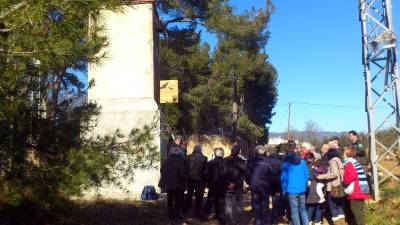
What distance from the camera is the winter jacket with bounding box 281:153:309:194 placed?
8672mm

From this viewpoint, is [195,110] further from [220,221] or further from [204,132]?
[220,221]

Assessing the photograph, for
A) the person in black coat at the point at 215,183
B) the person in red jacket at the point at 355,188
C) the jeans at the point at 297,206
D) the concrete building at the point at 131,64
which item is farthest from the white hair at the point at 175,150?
the concrete building at the point at 131,64

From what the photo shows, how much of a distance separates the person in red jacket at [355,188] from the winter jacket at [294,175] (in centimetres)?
75

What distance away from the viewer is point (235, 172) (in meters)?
9.21

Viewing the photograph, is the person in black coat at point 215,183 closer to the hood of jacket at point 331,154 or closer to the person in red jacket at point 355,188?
the hood of jacket at point 331,154

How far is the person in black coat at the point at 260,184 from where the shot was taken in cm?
884

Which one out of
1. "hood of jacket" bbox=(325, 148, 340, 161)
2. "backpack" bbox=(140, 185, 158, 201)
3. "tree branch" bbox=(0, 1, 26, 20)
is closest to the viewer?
"tree branch" bbox=(0, 1, 26, 20)

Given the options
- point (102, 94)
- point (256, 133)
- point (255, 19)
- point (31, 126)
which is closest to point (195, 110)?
point (256, 133)

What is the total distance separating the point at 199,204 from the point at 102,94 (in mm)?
4703

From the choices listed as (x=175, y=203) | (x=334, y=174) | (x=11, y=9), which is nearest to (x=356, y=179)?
(x=334, y=174)

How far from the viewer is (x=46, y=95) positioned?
20.6ft

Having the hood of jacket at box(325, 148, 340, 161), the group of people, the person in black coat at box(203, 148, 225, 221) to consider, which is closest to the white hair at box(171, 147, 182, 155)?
the group of people

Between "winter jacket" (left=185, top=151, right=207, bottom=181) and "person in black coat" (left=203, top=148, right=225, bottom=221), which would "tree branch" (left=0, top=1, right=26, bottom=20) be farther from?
"winter jacket" (left=185, top=151, right=207, bottom=181)

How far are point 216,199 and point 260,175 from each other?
159cm
